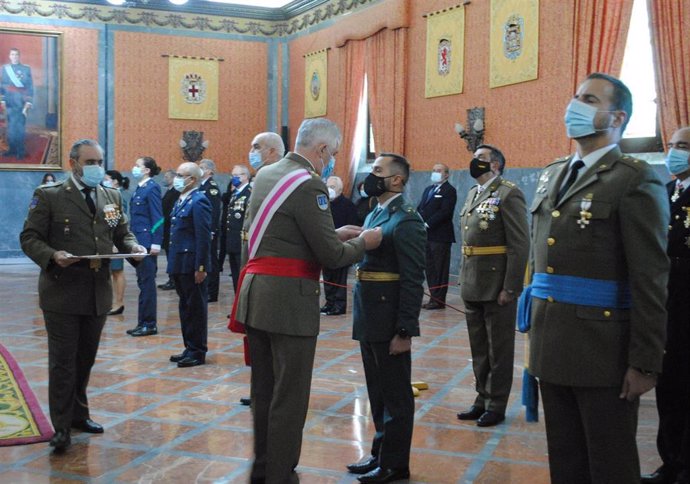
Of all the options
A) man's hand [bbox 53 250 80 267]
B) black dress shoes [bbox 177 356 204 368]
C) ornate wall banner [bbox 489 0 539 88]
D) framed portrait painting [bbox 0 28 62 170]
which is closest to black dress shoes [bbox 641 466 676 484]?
man's hand [bbox 53 250 80 267]

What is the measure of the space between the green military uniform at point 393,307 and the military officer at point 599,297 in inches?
35.5

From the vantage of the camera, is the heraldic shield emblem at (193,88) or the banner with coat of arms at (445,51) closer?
the banner with coat of arms at (445,51)

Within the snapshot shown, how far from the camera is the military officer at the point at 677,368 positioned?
333cm

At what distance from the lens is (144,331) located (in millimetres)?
6852

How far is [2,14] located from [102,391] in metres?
10.7

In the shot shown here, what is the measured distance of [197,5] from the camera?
47.4 ft

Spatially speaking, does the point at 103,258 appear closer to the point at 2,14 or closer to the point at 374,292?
the point at 374,292

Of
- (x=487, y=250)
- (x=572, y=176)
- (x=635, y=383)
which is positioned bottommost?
(x=635, y=383)

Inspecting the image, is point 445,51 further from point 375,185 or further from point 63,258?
point 63,258

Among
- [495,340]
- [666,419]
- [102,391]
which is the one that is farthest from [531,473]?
[102,391]

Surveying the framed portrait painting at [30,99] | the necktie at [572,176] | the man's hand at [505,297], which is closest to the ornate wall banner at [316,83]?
the framed portrait painting at [30,99]

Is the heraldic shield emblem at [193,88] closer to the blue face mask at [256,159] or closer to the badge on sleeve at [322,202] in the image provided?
the blue face mask at [256,159]

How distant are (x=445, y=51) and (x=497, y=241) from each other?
6.56 meters

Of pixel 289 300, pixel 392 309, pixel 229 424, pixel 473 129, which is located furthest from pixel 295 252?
pixel 473 129
